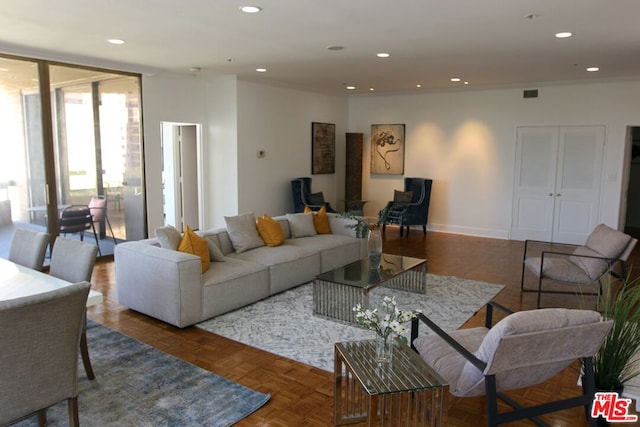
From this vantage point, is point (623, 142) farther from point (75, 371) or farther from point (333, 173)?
point (75, 371)

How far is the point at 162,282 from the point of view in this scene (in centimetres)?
402

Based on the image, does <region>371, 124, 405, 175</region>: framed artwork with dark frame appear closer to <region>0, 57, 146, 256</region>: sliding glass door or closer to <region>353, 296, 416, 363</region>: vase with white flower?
<region>0, 57, 146, 256</region>: sliding glass door

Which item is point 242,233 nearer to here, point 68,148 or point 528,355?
point 68,148

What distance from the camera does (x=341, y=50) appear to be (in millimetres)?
5281

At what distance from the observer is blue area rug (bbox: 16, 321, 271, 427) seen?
8.80ft

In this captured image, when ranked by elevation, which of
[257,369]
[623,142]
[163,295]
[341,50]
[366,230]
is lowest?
[257,369]

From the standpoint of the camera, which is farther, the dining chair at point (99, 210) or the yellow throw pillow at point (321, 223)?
the dining chair at point (99, 210)

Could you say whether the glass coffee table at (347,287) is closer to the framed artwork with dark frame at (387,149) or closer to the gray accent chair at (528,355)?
the gray accent chair at (528,355)

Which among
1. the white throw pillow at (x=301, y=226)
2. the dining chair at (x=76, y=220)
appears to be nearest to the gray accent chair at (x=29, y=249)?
the dining chair at (x=76, y=220)

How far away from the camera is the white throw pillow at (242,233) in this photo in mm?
5199

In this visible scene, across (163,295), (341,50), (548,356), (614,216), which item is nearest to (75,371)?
(163,295)

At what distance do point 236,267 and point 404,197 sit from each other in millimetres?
4972

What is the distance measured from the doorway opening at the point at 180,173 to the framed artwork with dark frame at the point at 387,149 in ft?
11.7

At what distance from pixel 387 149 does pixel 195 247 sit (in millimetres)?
6010
